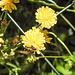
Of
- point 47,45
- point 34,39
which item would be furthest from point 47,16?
point 47,45

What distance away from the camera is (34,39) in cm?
79

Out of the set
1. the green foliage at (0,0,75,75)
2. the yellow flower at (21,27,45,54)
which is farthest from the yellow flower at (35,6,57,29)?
the green foliage at (0,0,75,75)

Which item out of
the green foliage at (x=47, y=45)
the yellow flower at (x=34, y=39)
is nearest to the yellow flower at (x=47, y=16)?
the yellow flower at (x=34, y=39)

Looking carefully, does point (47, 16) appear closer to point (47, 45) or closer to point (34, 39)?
point (34, 39)

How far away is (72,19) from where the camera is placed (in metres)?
1.36

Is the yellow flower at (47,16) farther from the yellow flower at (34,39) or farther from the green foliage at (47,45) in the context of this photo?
the green foliage at (47,45)

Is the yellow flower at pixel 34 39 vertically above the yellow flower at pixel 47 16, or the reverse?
the yellow flower at pixel 47 16

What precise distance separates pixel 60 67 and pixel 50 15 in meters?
0.46

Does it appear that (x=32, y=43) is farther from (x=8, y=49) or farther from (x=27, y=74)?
(x=27, y=74)

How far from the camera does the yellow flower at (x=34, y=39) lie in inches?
30.5

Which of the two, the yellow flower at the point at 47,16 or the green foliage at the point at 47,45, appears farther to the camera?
the green foliage at the point at 47,45

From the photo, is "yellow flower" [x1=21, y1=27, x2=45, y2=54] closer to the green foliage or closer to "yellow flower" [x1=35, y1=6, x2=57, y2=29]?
"yellow flower" [x1=35, y1=6, x2=57, y2=29]

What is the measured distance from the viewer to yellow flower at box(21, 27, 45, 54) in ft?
2.54

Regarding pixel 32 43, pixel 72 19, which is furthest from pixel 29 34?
pixel 72 19
